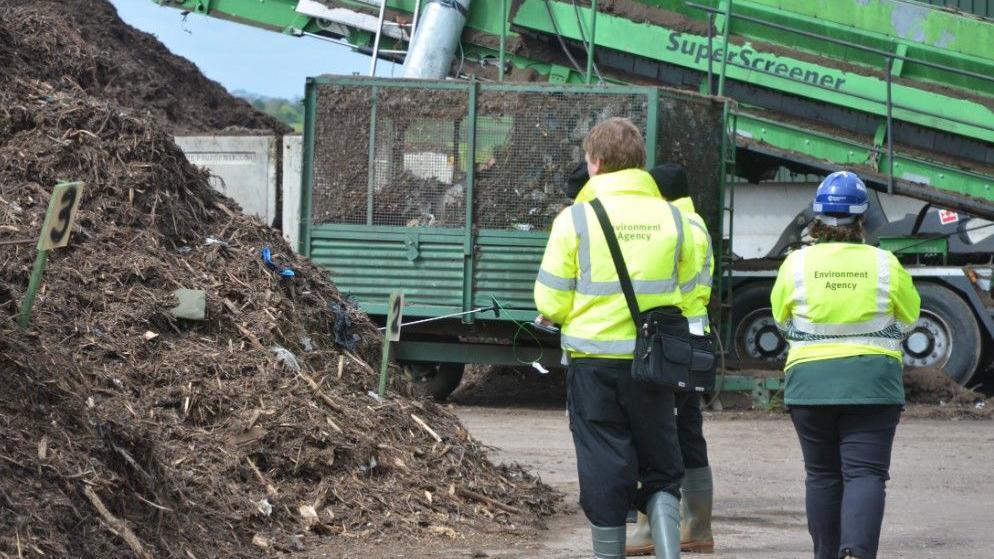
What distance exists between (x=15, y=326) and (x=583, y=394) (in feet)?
7.05

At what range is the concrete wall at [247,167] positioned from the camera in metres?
13.6

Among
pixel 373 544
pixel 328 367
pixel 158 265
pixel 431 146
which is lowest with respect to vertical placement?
pixel 373 544

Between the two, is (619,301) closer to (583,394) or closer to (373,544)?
(583,394)

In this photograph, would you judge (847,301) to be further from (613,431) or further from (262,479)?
(262,479)

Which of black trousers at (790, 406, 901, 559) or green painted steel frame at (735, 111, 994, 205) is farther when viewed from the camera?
→ green painted steel frame at (735, 111, 994, 205)

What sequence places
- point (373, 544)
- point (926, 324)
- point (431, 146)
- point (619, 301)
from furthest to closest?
point (926, 324)
point (431, 146)
point (373, 544)
point (619, 301)

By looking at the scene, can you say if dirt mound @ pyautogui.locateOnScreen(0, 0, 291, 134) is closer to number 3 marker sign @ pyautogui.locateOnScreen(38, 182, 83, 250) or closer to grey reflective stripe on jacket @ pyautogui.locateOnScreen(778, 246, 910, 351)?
number 3 marker sign @ pyautogui.locateOnScreen(38, 182, 83, 250)

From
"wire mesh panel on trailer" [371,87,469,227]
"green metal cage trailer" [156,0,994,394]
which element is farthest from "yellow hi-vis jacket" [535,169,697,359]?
"green metal cage trailer" [156,0,994,394]

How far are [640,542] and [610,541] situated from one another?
1.25 m

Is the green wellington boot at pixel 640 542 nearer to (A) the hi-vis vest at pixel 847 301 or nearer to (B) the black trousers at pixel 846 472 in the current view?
(B) the black trousers at pixel 846 472

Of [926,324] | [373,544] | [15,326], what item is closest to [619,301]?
[373,544]

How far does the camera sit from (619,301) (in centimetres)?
558

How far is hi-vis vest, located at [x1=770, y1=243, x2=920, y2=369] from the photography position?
5734 millimetres

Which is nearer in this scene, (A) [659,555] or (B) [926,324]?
(A) [659,555]
